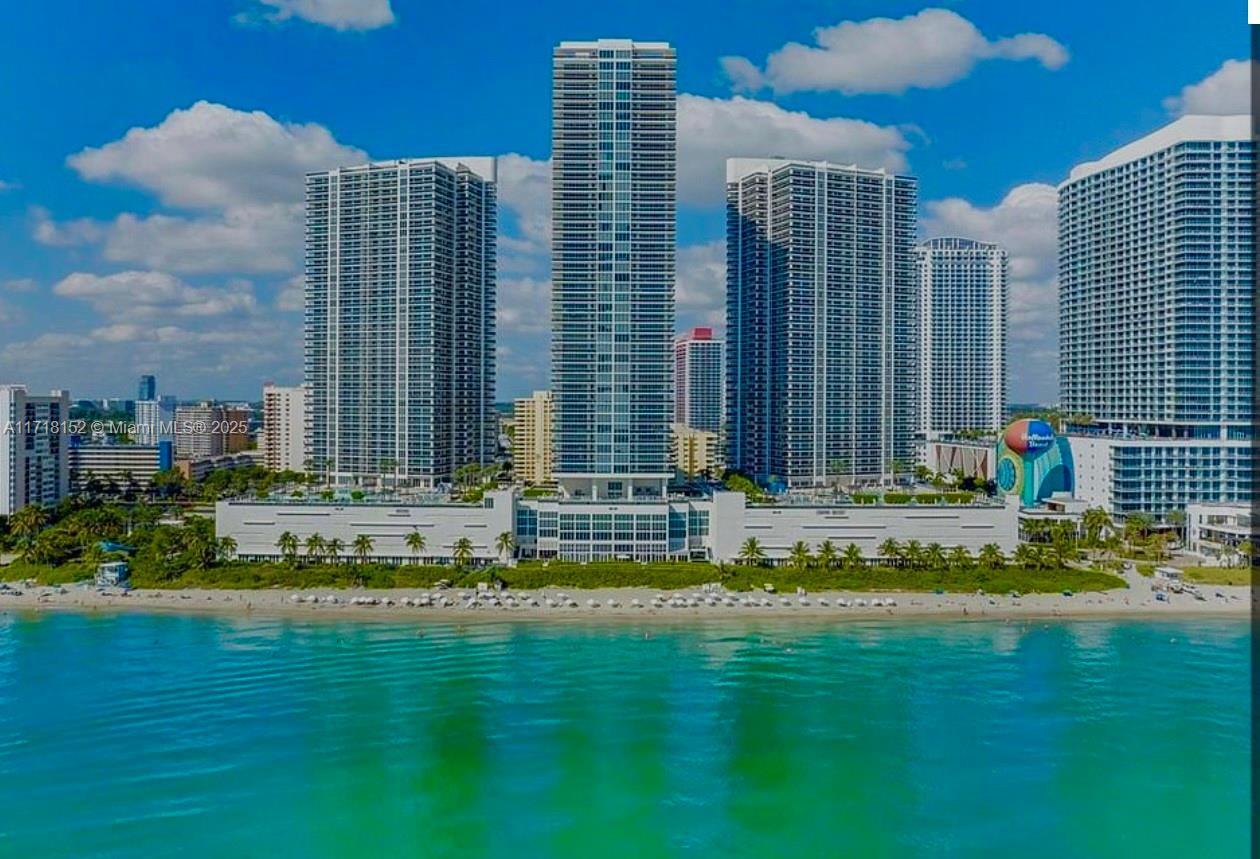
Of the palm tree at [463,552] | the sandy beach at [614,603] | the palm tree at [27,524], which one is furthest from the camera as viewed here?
the palm tree at [27,524]

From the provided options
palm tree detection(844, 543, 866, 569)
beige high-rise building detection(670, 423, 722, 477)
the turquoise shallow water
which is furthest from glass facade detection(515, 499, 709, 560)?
beige high-rise building detection(670, 423, 722, 477)

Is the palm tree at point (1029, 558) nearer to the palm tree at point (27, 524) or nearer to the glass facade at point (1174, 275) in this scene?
the glass facade at point (1174, 275)

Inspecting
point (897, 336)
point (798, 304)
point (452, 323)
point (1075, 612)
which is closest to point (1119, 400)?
point (897, 336)

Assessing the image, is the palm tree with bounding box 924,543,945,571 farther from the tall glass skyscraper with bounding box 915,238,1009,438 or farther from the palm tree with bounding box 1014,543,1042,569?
the tall glass skyscraper with bounding box 915,238,1009,438

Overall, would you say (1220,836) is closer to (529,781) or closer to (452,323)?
(529,781)

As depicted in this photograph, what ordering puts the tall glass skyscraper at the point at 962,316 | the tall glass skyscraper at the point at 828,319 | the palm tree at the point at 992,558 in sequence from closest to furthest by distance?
the palm tree at the point at 992,558, the tall glass skyscraper at the point at 828,319, the tall glass skyscraper at the point at 962,316

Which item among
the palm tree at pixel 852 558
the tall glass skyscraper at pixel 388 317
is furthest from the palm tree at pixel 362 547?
the palm tree at pixel 852 558

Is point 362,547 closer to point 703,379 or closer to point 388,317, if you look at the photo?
point 388,317
